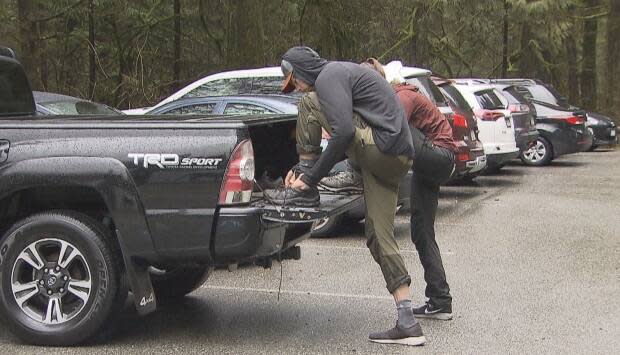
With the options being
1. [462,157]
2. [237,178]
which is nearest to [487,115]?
[462,157]

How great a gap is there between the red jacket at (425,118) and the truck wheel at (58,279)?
93.2 inches

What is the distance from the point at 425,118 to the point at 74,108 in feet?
21.2

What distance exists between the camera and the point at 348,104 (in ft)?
17.5

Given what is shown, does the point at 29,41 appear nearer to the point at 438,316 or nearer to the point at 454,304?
the point at 454,304

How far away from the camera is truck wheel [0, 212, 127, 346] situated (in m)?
5.40

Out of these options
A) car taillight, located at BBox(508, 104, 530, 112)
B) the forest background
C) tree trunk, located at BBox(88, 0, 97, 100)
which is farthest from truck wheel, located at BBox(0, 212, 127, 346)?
tree trunk, located at BBox(88, 0, 97, 100)

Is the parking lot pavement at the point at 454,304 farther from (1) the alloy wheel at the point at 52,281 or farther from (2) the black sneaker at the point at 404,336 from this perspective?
(1) the alloy wheel at the point at 52,281

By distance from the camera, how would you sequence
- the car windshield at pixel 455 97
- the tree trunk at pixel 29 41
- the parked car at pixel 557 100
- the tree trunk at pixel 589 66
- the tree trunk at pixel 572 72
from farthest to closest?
the tree trunk at pixel 572 72 → the tree trunk at pixel 589 66 → the parked car at pixel 557 100 → the tree trunk at pixel 29 41 → the car windshield at pixel 455 97

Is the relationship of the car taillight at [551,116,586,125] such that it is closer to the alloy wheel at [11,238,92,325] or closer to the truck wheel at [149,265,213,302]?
the truck wheel at [149,265,213,302]

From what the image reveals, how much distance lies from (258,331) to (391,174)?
1.53 m

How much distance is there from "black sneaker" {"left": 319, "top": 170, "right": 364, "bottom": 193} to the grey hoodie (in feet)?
2.14

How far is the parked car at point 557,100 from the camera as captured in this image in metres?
19.5

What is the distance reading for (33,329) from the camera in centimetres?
549

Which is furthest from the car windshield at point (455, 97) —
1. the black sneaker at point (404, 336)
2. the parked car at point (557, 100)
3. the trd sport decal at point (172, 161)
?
the trd sport decal at point (172, 161)
